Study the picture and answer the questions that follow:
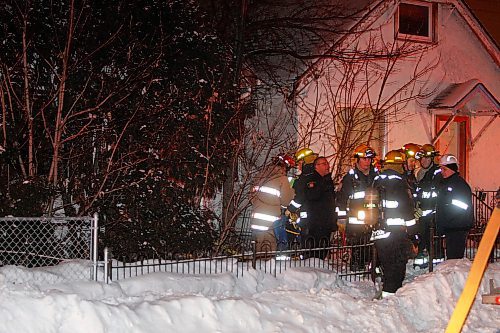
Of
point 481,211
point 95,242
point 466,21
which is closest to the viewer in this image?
point 95,242

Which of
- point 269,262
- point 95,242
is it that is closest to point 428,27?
point 269,262

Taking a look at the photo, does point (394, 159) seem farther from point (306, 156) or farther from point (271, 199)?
point (271, 199)

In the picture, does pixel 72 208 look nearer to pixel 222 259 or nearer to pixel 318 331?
pixel 222 259

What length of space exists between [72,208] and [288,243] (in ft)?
11.6

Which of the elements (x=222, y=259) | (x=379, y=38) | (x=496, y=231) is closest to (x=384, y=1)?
(x=379, y=38)

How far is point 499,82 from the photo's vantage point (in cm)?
1997

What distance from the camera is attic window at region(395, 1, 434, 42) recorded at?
1850 centimetres

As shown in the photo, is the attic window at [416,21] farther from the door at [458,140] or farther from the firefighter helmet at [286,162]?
the firefighter helmet at [286,162]

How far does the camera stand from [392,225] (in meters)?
10.1

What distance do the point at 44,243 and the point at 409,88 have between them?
1089cm

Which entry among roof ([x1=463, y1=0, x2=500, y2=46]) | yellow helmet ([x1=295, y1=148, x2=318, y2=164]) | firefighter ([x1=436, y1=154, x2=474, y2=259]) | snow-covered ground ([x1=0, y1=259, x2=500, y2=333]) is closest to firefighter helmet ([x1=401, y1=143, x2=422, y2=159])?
firefighter ([x1=436, y1=154, x2=474, y2=259])

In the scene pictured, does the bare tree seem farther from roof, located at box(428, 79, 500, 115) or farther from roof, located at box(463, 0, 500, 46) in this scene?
roof, located at box(463, 0, 500, 46)

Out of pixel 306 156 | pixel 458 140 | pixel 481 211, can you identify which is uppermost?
pixel 458 140

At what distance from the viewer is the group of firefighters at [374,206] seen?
→ 10156 mm
